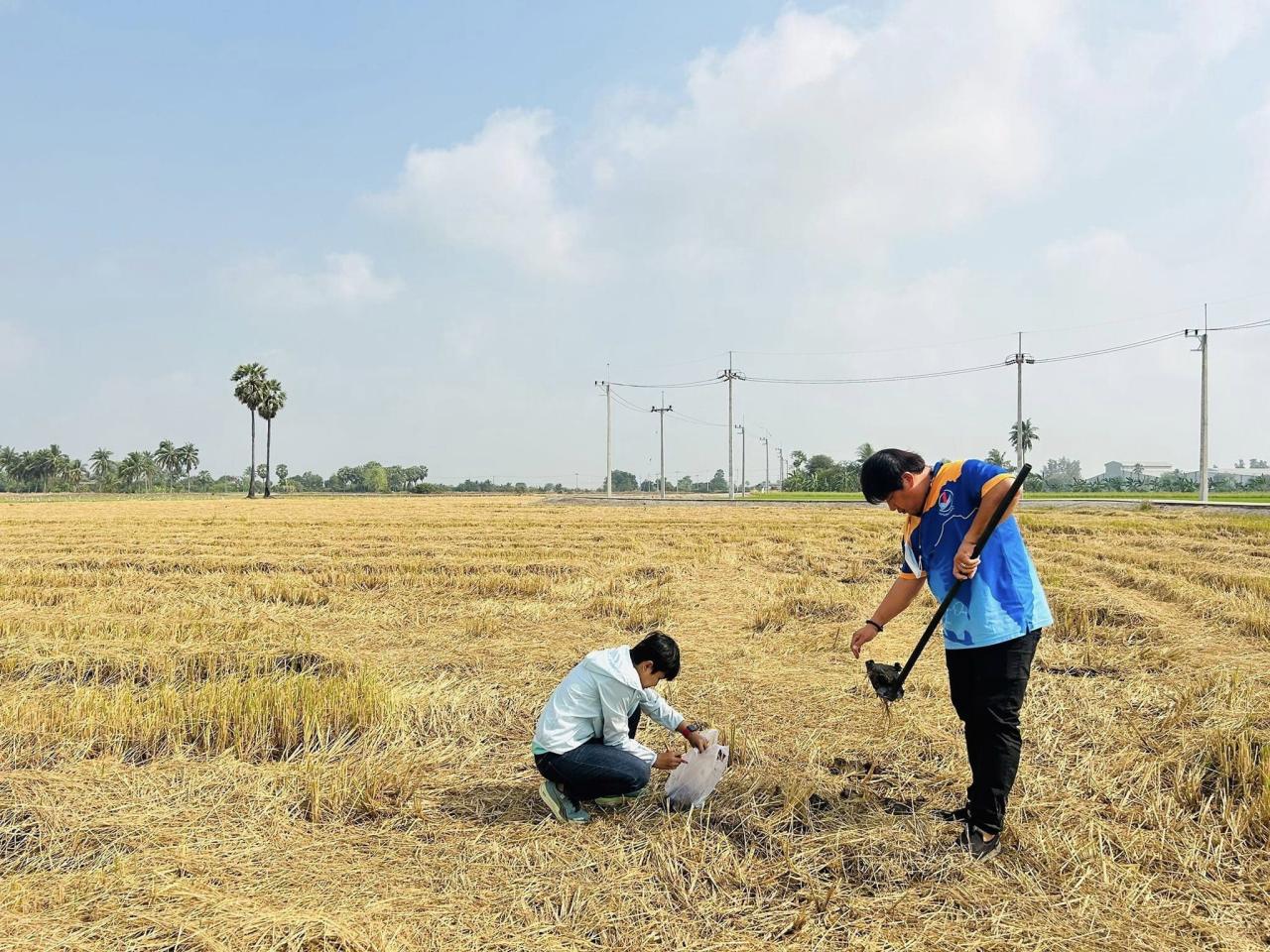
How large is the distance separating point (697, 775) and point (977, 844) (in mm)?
1329

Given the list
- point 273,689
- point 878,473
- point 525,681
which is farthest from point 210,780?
point 878,473

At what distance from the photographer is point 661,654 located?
3.79 meters

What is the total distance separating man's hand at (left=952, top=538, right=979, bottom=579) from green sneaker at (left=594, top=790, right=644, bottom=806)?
2030 millimetres

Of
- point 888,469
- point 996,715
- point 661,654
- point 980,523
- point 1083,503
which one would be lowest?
point 996,715

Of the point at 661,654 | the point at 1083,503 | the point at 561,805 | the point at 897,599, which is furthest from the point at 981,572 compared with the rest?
the point at 1083,503

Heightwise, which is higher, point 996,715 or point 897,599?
point 897,599

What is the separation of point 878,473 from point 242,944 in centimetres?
319

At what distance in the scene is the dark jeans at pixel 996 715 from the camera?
11.3ft

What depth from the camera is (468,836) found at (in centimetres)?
371

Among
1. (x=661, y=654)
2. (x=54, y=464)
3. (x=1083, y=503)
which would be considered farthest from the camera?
(x=54, y=464)

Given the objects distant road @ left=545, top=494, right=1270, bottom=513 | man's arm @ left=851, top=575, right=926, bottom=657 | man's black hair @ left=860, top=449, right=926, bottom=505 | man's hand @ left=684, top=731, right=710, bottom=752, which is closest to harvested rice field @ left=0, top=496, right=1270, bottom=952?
man's hand @ left=684, top=731, right=710, bottom=752

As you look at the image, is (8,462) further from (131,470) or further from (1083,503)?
(1083,503)

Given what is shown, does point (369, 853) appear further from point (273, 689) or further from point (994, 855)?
point (994, 855)

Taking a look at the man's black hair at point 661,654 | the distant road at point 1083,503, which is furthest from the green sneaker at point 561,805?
the distant road at point 1083,503
